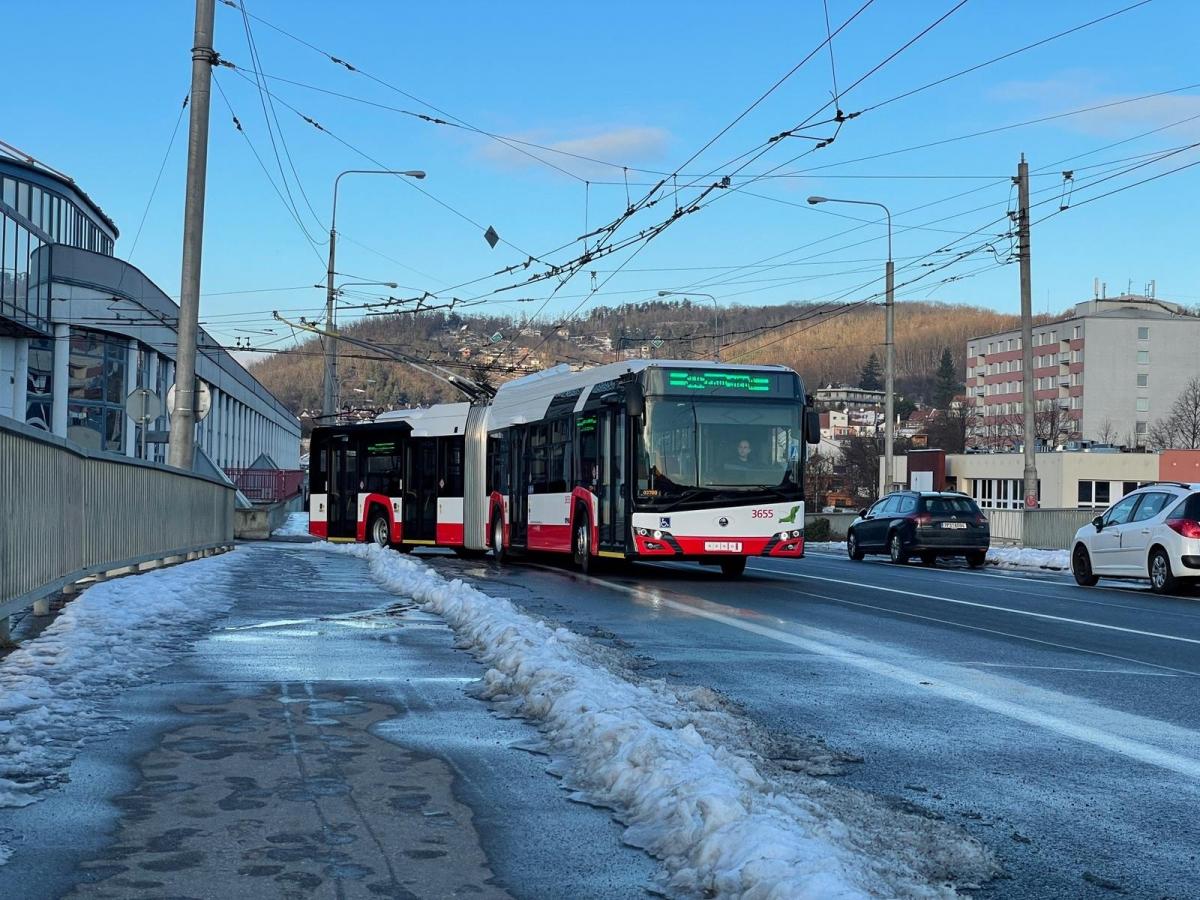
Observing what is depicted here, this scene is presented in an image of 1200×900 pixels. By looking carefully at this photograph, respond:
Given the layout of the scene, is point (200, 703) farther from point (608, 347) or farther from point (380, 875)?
point (608, 347)

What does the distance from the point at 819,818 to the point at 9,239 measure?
41.7 metres

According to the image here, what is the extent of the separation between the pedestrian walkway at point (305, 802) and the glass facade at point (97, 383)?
39.6m

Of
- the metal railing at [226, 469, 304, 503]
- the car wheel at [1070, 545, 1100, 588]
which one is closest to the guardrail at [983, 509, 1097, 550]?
the car wheel at [1070, 545, 1100, 588]

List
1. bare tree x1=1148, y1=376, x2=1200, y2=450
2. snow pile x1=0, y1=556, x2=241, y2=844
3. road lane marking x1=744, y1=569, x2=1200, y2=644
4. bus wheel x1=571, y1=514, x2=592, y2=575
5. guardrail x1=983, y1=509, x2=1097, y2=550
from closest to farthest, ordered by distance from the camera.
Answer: snow pile x1=0, y1=556, x2=241, y2=844, road lane marking x1=744, y1=569, x2=1200, y2=644, bus wheel x1=571, y1=514, x2=592, y2=575, guardrail x1=983, y1=509, x2=1097, y2=550, bare tree x1=1148, y1=376, x2=1200, y2=450

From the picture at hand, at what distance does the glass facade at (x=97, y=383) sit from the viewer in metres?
46.6

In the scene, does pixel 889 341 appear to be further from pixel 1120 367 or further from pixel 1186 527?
pixel 1120 367

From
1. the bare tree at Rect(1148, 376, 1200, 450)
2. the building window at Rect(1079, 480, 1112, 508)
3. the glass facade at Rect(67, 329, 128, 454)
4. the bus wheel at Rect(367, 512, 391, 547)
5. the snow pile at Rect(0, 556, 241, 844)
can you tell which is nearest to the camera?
the snow pile at Rect(0, 556, 241, 844)

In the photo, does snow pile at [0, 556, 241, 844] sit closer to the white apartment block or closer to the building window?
the building window

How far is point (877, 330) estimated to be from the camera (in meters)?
186

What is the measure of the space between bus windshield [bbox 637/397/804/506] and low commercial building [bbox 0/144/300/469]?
2212 cm

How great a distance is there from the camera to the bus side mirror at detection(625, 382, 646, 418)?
20.1m

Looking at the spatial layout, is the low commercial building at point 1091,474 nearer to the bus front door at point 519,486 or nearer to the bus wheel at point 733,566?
the bus front door at point 519,486

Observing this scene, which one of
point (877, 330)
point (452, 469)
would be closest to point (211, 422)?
point (452, 469)

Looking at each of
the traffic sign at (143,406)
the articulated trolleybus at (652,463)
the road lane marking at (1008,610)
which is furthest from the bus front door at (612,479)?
the traffic sign at (143,406)
